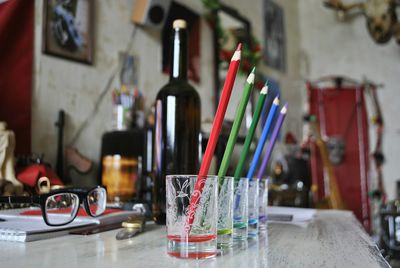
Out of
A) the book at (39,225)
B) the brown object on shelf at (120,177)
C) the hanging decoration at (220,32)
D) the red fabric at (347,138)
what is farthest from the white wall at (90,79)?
the red fabric at (347,138)

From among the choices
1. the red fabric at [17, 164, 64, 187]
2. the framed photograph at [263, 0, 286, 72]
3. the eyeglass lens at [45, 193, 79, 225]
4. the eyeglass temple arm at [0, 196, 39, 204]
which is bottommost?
the eyeglass lens at [45, 193, 79, 225]

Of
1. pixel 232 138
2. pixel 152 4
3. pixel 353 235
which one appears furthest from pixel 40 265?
pixel 152 4

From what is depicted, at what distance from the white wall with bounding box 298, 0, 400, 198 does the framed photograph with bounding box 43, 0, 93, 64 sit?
8.47 ft

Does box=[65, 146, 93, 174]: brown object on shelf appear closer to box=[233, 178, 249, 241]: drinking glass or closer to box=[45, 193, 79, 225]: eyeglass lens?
box=[45, 193, 79, 225]: eyeglass lens

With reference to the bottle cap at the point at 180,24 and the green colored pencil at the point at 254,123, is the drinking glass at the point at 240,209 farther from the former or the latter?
the bottle cap at the point at 180,24

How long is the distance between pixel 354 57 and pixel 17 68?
307 centimetres

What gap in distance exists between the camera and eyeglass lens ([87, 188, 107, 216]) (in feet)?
2.19

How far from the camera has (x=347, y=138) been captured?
3457 mm

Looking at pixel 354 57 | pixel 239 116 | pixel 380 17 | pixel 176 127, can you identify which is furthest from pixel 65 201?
pixel 354 57

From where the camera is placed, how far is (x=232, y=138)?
0.50m

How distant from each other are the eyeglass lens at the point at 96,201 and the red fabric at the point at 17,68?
0.53 metres

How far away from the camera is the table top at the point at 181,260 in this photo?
429 mm

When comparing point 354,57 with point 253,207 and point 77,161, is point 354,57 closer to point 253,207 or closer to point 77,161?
point 77,161

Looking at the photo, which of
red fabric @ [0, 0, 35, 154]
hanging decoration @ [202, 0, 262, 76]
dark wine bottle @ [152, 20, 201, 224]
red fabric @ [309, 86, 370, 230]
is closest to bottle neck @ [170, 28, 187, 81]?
dark wine bottle @ [152, 20, 201, 224]
